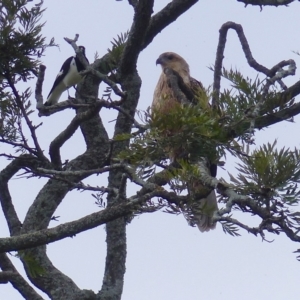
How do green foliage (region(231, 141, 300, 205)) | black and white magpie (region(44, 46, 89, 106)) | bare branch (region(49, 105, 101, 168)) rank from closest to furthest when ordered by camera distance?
green foliage (region(231, 141, 300, 205)) → bare branch (region(49, 105, 101, 168)) → black and white magpie (region(44, 46, 89, 106))

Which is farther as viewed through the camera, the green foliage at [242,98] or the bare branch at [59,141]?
the bare branch at [59,141]

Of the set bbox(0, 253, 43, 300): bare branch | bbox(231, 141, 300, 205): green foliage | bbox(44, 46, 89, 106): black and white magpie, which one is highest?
bbox(44, 46, 89, 106): black and white magpie

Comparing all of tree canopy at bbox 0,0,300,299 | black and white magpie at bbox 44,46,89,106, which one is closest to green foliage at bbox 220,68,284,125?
tree canopy at bbox 0,0,300,299

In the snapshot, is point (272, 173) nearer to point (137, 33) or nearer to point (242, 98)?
point (242, 98)

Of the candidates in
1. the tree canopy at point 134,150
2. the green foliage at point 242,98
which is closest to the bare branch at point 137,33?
the tree canopy at point 134,150

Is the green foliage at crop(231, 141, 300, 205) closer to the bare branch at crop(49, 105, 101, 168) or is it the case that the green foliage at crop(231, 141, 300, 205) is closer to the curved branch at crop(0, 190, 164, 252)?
the curved branch at crop(0, 190, 164, 252)

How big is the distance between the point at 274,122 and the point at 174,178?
69 centimetres

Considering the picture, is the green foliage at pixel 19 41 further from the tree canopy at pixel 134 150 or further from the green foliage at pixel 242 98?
the green foliage at pixel 242 98

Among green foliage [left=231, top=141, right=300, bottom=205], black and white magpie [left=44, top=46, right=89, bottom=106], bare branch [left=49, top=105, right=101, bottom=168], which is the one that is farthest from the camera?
black and white magpie [left=44, top=46, right=89, bottom=106]

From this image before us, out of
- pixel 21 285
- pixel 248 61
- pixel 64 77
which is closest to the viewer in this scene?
pixel 248 61

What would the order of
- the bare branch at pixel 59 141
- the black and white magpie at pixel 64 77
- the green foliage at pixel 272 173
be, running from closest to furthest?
the green foliage at pixel 272 173, the bare branch at pixel 59 141, the black and white magpie at pixel 64 77

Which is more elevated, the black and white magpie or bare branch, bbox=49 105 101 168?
the black and white magpie

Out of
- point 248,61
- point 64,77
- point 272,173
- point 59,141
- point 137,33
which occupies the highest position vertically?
point 64,77

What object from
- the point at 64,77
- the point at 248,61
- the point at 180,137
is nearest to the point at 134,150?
the point at 180,137
